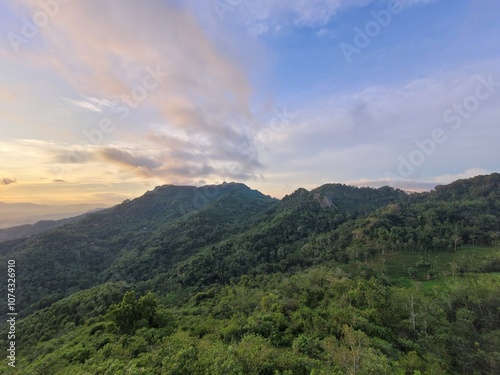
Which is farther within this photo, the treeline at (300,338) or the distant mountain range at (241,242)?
the distant mountain range at (241,242)

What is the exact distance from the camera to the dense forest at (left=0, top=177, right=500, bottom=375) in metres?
19.3

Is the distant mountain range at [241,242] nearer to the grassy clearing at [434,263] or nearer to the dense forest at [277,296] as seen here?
the dense forest at [277,296]

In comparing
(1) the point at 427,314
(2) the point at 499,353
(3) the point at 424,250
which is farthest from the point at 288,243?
(2) the point at 499,353

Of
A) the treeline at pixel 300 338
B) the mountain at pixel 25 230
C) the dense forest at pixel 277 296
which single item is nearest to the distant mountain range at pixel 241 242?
the dense forest at pixel 277 296

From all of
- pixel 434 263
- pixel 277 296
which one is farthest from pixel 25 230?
pixel 434 263

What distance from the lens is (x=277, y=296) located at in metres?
35.2

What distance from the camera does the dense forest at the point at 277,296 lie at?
19.3 metres

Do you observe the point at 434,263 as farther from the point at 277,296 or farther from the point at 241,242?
the point at 241,242

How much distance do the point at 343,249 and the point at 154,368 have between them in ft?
239

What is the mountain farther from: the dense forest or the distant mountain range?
the dense forest

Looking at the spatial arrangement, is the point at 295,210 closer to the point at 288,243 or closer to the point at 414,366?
the point at 288,243

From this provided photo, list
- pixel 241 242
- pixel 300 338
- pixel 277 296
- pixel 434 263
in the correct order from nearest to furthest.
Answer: pixel 300 338, pixel 277 296, pixel 434 263, pixel 241 242

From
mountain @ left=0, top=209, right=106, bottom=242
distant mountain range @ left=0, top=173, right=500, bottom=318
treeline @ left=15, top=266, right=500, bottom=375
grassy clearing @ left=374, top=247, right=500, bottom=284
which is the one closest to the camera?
treeline @ left=15, top=266, right=500, bottom=375

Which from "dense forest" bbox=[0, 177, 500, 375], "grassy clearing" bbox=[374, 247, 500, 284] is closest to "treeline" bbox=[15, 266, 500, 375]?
"dense forest" bbox=[0, 177, 500, 375]
